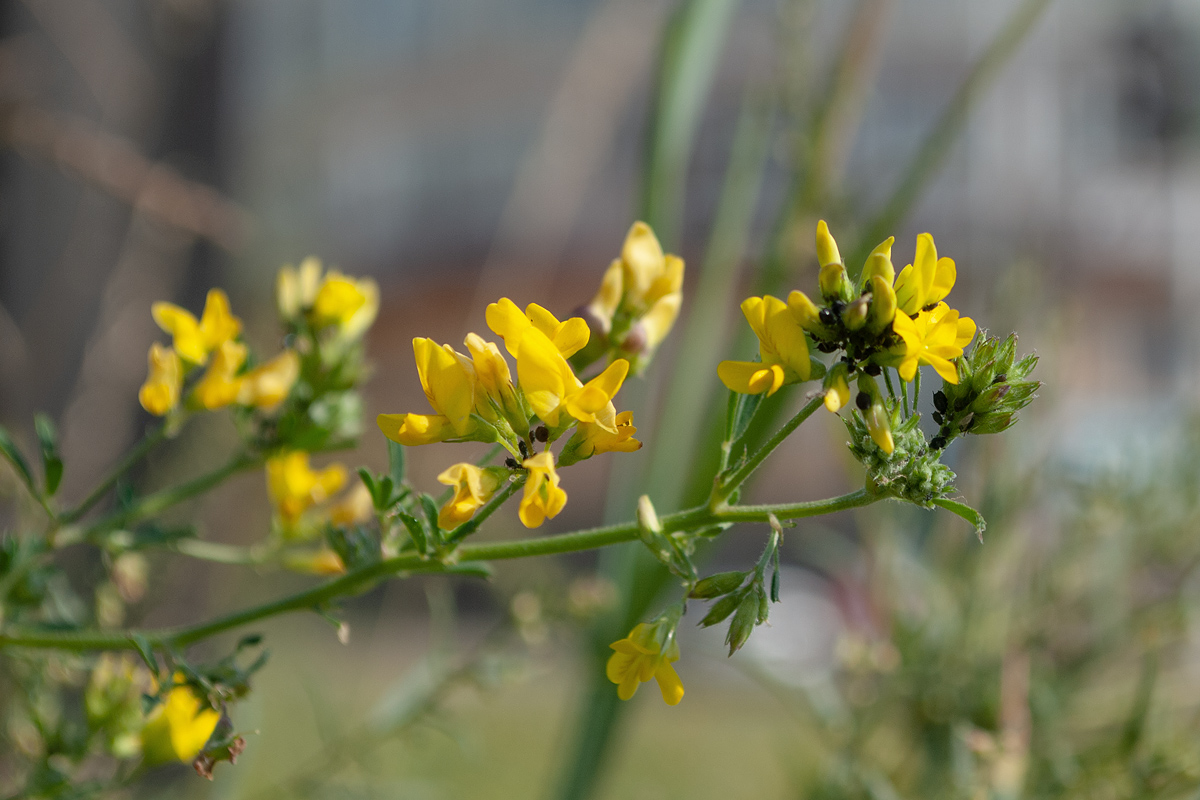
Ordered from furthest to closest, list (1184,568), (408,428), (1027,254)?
(1027,254) → (1184,568) → (408,428)

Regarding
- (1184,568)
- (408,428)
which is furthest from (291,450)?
(1184,568)

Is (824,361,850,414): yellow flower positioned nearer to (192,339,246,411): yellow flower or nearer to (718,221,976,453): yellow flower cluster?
(718,221,976,453): yellow flower cluster

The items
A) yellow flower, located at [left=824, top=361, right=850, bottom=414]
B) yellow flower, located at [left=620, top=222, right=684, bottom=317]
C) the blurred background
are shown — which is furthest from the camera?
the blurred background

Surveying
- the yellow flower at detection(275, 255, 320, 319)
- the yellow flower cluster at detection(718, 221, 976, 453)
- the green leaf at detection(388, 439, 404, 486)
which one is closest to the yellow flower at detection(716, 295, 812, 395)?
the yellow flower cluster at detection(718, 221, 976, 453)

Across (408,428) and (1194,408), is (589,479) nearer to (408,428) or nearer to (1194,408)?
(1194,408)

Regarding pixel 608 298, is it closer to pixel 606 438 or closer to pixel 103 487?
pixel 606 438

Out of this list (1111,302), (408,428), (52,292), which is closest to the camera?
(408,428)

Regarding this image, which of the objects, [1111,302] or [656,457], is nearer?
[656,457]
